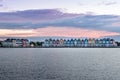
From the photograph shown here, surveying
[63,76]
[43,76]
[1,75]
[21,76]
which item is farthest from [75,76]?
[1,75]

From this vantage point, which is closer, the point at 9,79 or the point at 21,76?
the point at 9,79

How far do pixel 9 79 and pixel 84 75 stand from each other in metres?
19.7

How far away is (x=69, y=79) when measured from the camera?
7025 centimetres

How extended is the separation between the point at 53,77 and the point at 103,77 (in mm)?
12502

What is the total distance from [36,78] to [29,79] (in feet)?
6.57

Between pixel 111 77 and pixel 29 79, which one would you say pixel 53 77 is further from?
pixel 111 77

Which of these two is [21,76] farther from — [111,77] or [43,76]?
[111,77]

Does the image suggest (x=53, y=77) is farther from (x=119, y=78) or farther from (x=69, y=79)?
(x=119, y=78)

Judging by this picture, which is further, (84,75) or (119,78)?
(84,75)

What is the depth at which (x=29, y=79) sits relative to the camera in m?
69.9

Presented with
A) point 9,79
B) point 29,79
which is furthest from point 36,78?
point 9,79

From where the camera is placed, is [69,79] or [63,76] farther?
[63,76]

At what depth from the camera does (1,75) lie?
2945 inches

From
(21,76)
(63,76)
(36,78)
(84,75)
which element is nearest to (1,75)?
(21,76)
